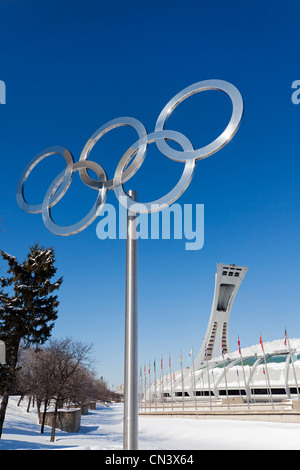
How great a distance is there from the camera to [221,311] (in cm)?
7150

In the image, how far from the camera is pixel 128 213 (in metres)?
8.38

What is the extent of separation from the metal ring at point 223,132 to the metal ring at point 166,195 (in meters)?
0.18

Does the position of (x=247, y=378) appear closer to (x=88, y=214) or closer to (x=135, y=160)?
(x=88, y=214)

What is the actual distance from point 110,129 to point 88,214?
2.41 m

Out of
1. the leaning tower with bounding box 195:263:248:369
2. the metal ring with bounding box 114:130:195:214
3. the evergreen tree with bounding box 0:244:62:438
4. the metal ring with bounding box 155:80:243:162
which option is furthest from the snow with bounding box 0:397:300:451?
the leaning tower with bounding box 195:263:248:369

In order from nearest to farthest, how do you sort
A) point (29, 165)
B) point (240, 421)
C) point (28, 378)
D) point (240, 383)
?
point (29, 165)
point (240, 421)
point (28, 378)
point (240, 383)

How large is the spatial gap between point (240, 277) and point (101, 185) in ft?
Answer: 220

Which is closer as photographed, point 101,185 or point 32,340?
point 101,185

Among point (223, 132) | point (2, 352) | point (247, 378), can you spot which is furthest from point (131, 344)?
point (247, 378)

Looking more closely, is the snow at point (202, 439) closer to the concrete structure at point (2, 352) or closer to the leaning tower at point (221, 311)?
the concrete structure at point (2, 352)

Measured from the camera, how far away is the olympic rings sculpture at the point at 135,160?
780cm

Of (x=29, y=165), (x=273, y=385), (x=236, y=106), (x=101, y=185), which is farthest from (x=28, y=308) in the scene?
(x=273, y=385)

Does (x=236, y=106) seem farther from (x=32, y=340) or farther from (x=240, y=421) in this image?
(x=240, y=421)

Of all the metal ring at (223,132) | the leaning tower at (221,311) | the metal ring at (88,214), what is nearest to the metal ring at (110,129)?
the metal ring at (88,214)
